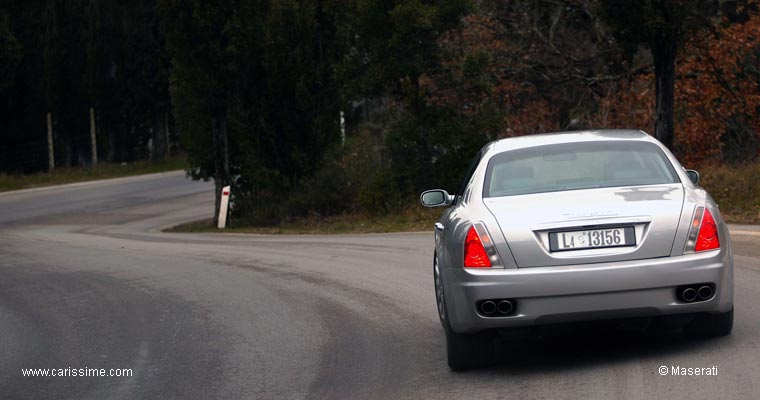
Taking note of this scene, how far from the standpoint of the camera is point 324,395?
23.1 ft

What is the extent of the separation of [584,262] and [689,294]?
0.68 metres

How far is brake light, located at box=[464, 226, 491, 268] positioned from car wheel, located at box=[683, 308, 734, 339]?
1496 millimetres

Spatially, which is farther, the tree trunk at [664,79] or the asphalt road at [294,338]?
the tree trunk at [664,79]

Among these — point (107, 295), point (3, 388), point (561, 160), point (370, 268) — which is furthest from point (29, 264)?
point (561, 160)

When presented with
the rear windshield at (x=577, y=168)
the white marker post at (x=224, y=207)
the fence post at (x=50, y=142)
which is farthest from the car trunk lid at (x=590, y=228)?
the fence post at (x=50, y=142)

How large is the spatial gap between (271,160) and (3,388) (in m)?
20.5

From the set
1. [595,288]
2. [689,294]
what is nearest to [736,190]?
[689,294]

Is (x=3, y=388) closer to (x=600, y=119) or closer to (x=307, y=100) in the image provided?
(x=307, y=100)

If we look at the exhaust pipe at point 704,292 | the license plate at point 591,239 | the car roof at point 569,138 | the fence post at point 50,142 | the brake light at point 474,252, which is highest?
the car roof at point 569,138

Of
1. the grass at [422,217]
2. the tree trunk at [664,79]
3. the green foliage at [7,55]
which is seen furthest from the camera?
the green foliage at [7,55]

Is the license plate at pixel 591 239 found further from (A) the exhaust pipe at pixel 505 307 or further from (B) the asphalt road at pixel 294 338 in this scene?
(B) the asphalt road at pixel 294 338

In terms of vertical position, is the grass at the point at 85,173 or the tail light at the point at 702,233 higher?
the tail light at the point at 702,233

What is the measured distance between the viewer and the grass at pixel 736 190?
1778 cm

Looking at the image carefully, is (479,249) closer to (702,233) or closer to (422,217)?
(702,233)
